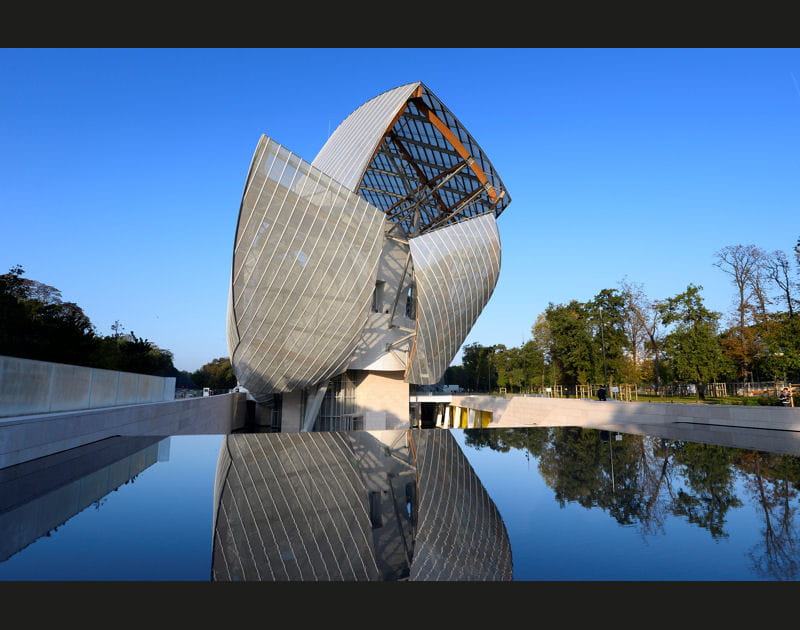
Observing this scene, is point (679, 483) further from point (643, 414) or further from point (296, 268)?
point (296, 268)

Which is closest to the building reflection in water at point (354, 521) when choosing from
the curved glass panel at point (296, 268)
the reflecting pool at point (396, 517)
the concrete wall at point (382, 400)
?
the reflecting pool at point (396, 517)

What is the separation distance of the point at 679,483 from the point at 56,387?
11627mm

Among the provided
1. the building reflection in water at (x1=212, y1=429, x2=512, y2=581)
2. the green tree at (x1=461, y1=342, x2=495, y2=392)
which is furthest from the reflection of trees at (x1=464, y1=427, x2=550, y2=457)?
the green tree at (x1=461, y1=342, x2=495, y2=392)

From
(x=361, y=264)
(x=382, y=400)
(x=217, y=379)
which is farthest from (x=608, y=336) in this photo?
(x=217, y=379)

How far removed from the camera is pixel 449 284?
2414 centimetres

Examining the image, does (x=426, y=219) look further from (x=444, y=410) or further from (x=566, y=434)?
(x=566, y=434)

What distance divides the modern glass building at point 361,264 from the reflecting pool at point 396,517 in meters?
10.0

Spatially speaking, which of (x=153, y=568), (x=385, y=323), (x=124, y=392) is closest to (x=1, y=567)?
(x=153, y=568)

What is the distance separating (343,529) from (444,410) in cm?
4225

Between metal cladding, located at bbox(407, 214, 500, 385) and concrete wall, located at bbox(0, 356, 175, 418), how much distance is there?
13622mm

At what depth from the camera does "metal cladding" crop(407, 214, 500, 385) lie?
23297 mm

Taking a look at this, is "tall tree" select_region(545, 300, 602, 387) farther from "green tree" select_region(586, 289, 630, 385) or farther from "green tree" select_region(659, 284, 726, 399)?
"green tree" select_region(659, 284, 726, 399)

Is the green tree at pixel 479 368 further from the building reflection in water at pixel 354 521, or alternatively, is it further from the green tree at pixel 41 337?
the building reflection in water at pixel 354 521

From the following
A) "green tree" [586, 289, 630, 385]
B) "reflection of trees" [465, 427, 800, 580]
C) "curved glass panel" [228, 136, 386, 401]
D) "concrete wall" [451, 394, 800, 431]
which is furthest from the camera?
"green tree" [586, 289, 630, 385]
